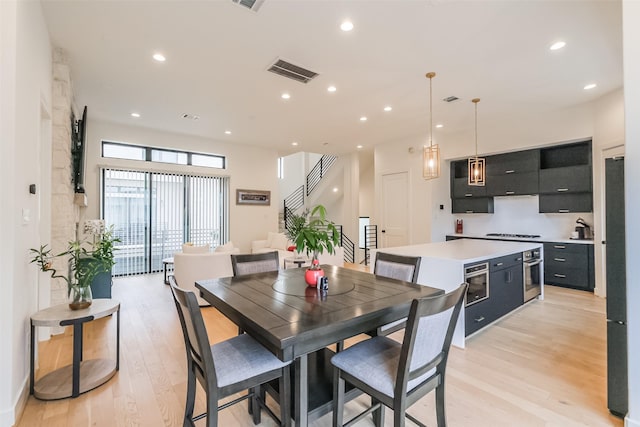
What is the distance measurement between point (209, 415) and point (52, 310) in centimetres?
187

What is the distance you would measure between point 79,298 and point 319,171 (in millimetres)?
8644

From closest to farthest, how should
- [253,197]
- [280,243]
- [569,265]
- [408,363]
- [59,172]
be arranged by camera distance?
[408,363], [59,172], [569,265], [280,243], [253,197]

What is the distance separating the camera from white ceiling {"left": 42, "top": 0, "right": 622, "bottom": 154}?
263 centimetres

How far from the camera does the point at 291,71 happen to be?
3.72 m

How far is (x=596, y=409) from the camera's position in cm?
198

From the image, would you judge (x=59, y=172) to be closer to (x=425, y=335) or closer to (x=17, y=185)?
(x=17, y=185)

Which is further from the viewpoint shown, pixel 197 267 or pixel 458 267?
pixel 197 267

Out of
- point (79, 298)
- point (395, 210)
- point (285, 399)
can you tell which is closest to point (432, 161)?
point (285, 399)

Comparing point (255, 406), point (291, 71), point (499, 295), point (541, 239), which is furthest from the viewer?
point (541, 239)

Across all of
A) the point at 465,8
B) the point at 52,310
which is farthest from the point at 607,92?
the point at 52,310

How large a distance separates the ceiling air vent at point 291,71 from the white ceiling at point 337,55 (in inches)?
5.4

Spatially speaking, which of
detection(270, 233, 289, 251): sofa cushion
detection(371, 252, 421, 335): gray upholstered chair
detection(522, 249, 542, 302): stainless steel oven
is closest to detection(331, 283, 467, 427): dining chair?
detection(371, 252, 421, 335): gray upholstered chair

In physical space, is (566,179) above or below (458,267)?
above

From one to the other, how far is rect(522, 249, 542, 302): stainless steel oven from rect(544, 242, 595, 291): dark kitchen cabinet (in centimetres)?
114
